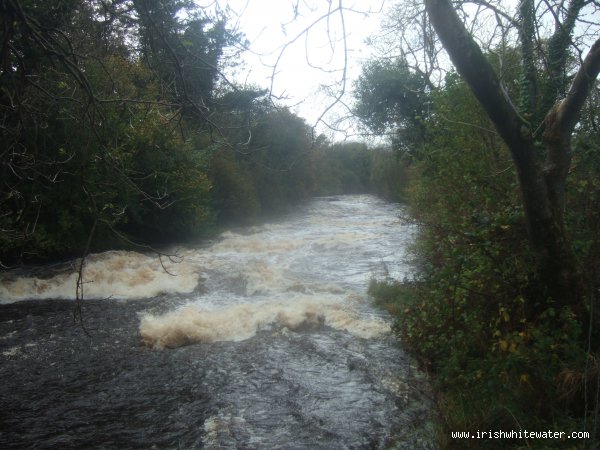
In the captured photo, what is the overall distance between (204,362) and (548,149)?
564 cm

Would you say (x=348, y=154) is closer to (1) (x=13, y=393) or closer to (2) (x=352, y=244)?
(2) (x=352, y=244)

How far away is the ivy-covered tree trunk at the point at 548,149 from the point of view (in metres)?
4.30

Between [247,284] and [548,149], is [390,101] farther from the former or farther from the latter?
[548,149]

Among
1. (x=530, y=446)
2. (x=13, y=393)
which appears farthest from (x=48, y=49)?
(x=13, y=393)

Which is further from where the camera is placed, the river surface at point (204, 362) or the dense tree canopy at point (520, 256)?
the river surface at point (204, 362)

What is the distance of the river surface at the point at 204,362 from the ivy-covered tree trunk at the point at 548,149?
2.24m

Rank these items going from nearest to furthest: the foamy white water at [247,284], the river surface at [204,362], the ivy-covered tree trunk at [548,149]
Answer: the ivy-covered tree trunk at [548,149] < the river surface at [204,362] < the foamy white water at [247,284]

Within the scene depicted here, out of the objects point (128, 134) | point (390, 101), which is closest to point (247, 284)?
point (128, 134)

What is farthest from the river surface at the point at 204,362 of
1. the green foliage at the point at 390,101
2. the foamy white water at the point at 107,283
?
the green foliage at the point at 390,101

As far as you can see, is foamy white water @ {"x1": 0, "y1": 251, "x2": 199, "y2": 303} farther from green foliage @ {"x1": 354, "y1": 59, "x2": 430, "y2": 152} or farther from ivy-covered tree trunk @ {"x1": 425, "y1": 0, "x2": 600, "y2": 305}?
green foliage @ {"x1": 354, "y1": 59, "x2": 430, "y2": 152}

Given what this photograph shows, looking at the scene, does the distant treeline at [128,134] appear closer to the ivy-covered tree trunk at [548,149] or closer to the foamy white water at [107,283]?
the foamy white water at [107,283]

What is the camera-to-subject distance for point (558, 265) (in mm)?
5141

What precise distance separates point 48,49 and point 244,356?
5700mm

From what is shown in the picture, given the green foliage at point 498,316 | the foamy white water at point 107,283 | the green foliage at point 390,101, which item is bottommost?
the foamy white water at point 107,283
